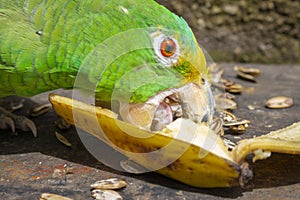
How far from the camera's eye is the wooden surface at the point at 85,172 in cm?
234

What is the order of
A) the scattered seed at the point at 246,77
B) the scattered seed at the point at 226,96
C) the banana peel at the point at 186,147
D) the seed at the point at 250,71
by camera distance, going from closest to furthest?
the banana peel at the point at 186,147, the scattered seed at the point at 226,96, the scattered seed at the point at 246,77, the seed at the point at 250,71

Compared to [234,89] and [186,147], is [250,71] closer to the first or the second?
[234,89]

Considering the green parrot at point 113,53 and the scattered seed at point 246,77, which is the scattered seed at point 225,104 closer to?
the scattered seed at point 246,77

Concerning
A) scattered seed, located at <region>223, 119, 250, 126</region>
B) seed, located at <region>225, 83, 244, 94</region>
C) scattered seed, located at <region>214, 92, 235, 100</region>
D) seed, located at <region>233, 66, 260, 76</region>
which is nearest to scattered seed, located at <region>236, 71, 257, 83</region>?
seed, located at <region>233, 66, 260, 76</region>

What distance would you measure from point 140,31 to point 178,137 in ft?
1.61

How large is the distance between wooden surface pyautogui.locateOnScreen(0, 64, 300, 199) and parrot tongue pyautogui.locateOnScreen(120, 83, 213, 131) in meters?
0.25

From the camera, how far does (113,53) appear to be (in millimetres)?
2424

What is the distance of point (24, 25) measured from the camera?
2.66 m

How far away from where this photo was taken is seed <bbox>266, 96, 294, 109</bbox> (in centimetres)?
331

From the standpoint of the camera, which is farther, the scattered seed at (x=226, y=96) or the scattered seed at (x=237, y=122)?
the scattered seed at (x=226, y=96)

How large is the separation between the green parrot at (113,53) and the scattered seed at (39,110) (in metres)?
0.65

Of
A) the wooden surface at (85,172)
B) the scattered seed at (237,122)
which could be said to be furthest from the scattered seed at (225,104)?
the scattered seed at (237,122)

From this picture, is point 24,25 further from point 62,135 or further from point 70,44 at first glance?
point 62,135

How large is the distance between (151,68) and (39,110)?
1141 millimetres
